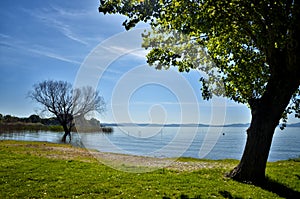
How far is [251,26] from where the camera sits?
13.3m

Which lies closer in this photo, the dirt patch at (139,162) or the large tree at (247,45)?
the large tree at (247,45)

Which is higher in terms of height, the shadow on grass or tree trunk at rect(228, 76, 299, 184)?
tree trunk at rect(228, 76, 299, 184)

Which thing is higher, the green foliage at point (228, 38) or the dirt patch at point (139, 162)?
the green foliage at point (228, 38)

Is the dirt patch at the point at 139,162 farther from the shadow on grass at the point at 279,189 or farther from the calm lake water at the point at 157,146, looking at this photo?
the calm lake water at the point at 157,146

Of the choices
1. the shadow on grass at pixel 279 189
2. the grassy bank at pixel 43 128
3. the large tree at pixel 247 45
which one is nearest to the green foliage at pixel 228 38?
the large tree at pixel 247 45

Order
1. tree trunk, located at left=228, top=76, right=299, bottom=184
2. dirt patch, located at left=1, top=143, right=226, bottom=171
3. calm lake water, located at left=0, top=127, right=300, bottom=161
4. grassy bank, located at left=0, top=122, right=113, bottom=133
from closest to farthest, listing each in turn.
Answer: tree trunk, located at left=228, top=76, right=299, bottom=184
dirt patch, located at left=1, top=143, right=226, bottom=171
calm lake water, located at left=0, top=127, right=300, bottom=161
grassy bank, located at left=0, top=122, right=113, bottom=133

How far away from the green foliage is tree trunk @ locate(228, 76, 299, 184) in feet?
1.85

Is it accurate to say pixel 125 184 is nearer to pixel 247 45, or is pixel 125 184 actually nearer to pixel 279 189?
pixel 279 189

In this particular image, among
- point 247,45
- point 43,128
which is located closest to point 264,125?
point 247,45

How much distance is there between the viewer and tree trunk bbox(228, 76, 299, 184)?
42.5ft

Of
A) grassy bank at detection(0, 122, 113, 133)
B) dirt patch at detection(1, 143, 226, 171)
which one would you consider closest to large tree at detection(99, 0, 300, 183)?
dirt patch at detection(1, 143, 226, 171)

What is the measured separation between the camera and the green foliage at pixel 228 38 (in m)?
11.6

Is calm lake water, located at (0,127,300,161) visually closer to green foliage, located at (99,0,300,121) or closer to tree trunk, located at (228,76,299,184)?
green foliage, located at (99,0,300,121)

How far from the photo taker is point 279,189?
12.5 meters
